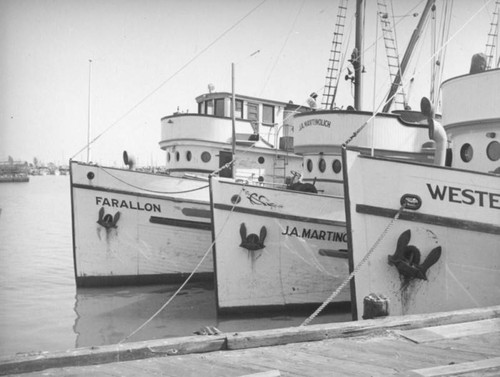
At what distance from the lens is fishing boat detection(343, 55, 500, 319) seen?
7418 millimetres

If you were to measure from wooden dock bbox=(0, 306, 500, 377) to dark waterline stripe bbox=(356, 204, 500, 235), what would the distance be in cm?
246

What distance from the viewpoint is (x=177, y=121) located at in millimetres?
16281

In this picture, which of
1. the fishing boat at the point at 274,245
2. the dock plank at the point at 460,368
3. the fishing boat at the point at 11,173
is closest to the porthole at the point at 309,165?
the fishing boat at the point at 274,245

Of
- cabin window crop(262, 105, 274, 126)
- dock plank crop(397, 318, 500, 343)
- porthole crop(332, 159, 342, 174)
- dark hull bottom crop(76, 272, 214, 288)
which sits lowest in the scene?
dark hull bottom crop(76, 272, 214, 288)

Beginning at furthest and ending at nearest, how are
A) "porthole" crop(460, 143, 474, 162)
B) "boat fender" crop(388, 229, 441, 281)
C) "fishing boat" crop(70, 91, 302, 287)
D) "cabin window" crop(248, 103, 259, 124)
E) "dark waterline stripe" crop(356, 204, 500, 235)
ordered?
"cabin window" crop(248, 103, 259, 124)
"fishing boat" crop(70, 91, 302, 287)
"porthole" crop(460, 143, 474, 162)
"boat fender" crop(388, 229, 441, 281)
"dark waterline stripe" crop(356, 204, 500, 235)

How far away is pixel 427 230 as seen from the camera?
766 centimetres

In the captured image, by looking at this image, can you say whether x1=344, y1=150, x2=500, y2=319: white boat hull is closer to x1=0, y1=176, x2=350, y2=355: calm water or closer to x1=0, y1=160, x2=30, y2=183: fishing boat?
x1=0, y1=176, x2=350, y2=355: calm water

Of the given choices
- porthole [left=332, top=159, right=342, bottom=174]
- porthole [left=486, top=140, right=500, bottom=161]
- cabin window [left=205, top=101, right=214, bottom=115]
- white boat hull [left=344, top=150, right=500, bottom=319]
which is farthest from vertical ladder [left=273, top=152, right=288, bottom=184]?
white boat hull [left=344, top=150, right=500, bottom=319]

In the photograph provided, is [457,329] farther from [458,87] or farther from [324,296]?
[324,296]

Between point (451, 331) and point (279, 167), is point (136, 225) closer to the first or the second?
point (279, 167)

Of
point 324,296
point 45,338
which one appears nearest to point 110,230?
point 45,338

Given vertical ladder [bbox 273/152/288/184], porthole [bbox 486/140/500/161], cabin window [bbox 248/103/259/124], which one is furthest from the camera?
cabin window [bbox 248/103/259/124]

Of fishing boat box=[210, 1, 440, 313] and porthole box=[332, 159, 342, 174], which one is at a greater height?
porthole box=[332, 159, 342, 174]

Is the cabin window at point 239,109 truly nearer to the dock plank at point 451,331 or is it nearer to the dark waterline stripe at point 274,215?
the dark waterline stripe at point 274,215
